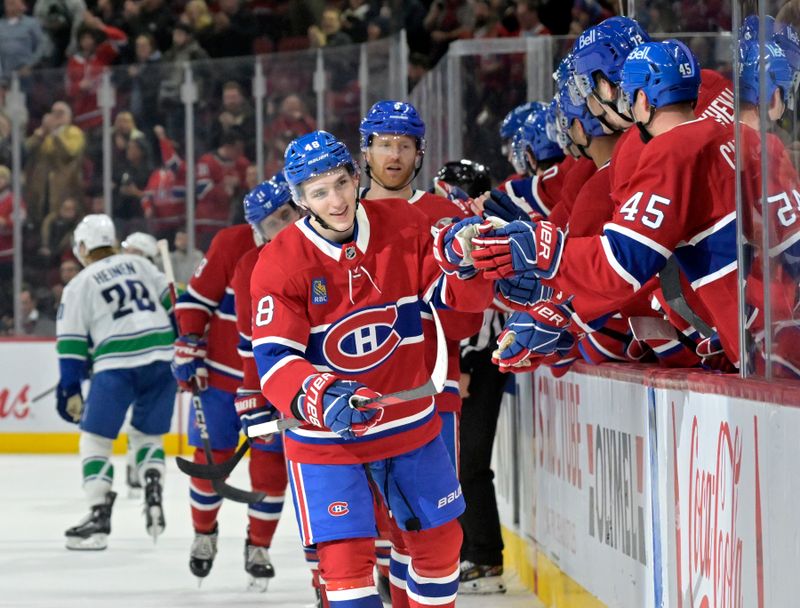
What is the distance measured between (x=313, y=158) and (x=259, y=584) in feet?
7.42

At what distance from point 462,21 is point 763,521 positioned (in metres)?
9.13

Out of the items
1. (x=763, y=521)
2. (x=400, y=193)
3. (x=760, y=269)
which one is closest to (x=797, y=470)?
(x=763, y=521)

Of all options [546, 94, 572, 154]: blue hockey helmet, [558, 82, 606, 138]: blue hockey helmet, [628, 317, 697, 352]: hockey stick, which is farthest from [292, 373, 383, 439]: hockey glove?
[546, 94, 572, 154]: blue hockey helmet

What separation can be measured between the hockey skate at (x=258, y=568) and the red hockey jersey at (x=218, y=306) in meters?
0.61

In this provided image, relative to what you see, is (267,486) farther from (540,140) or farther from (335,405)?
(335,405)

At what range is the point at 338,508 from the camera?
118 inches

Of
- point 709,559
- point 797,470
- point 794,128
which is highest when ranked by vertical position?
point 794,128

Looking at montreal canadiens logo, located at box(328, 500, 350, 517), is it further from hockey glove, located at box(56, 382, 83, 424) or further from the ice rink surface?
hockey glove, located at box(56, 382, 83, 424)

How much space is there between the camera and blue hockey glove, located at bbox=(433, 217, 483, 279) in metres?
2.81

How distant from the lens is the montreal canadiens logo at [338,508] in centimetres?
300

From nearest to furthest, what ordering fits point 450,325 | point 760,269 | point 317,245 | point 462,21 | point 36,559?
point 760,269 < point 317,245 < point 450,325 < point 36,559 < point 462,21

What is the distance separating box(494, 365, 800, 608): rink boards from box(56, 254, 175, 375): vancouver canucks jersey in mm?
2061

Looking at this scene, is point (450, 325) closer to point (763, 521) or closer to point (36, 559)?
point (763, 521)

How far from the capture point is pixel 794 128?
6.91 feet
